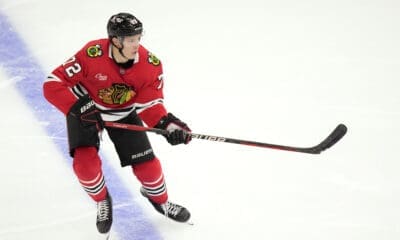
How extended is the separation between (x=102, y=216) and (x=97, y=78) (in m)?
0.71

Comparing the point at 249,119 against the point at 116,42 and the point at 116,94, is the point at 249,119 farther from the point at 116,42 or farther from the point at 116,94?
the point at 116,42

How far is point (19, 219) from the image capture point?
319 cm

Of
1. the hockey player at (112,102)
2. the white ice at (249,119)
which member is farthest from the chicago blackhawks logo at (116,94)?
the white ice at (249,119)

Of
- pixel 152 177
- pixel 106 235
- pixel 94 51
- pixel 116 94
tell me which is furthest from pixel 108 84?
pixel 106 235

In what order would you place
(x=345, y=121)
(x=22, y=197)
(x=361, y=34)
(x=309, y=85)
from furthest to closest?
(x=361, y=34) → (x=309, y=85) → (x=345, y=121) → (x=22, y=197)

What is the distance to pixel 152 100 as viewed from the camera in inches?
118

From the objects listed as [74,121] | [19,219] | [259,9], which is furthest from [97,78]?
[259,9]

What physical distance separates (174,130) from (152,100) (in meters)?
0.26

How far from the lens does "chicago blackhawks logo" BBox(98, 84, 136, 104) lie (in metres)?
2.90

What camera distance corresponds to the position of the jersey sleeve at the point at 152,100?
296cm

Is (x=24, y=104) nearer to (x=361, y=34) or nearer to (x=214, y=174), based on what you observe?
(x=214, y=174)

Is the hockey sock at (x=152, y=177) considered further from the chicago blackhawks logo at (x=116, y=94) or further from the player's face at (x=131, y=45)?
the player's face at (x=131, y=45)

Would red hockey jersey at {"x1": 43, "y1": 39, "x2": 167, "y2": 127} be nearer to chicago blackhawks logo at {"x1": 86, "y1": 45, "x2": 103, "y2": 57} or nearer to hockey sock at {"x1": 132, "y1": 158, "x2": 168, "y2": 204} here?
chicago blackhawks logo at {"x1": 86, "y1": 45, "x2": 103, "y2": 57}

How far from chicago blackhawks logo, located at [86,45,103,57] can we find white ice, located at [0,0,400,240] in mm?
970
